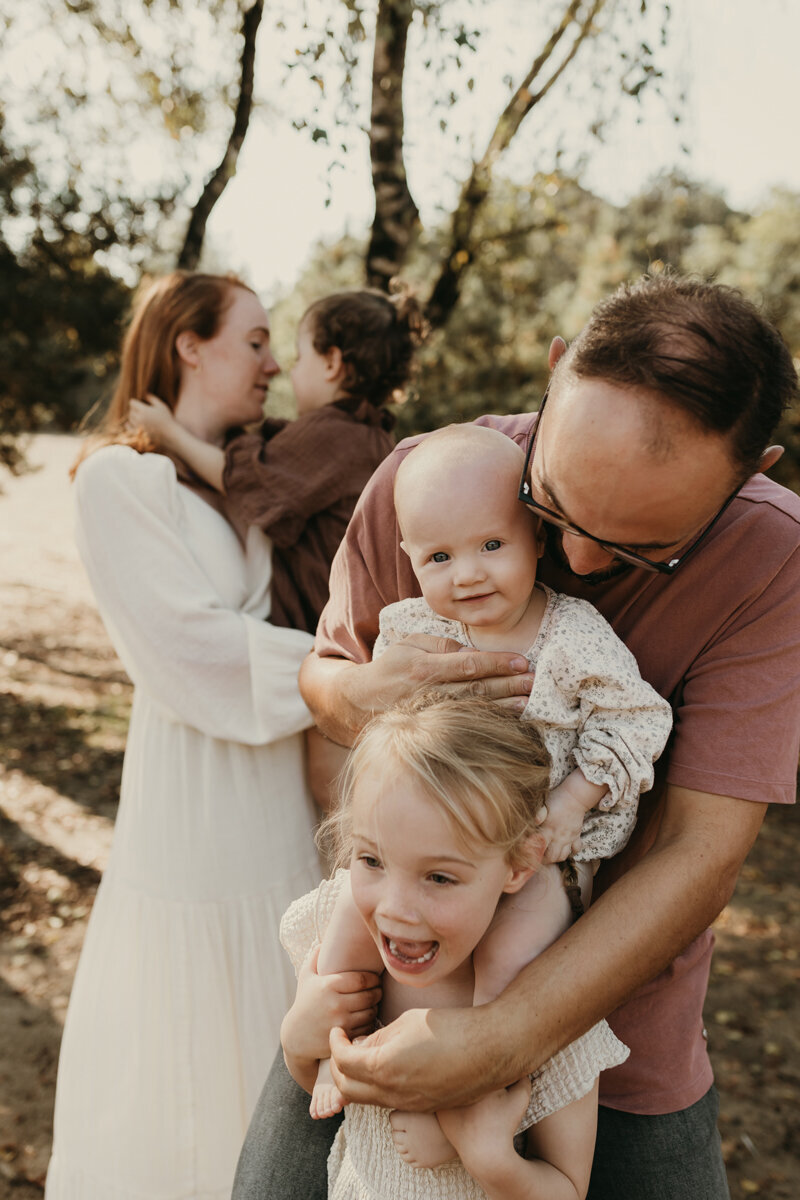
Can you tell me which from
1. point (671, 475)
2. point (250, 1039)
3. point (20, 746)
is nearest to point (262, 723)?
point (250, 1039)

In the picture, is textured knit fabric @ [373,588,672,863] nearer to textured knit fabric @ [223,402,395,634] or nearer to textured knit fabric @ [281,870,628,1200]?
textured knit fabric @ [281,870,628,1200]

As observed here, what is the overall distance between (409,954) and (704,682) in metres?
0.73

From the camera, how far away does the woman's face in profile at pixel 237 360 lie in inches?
118

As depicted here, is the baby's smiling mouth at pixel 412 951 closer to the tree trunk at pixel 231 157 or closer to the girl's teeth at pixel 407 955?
the girl's teeth at pixel 407 955

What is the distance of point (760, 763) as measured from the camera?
169cm

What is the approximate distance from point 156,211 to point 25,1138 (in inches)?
255

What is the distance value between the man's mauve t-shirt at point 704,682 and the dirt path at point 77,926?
101 inches

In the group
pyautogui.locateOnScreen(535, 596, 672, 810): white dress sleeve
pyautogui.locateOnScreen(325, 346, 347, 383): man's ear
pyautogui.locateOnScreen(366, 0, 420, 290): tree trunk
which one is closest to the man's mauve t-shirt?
pyautogui.locateOnScreen(535, 596, 672, 810): white dress sleeve

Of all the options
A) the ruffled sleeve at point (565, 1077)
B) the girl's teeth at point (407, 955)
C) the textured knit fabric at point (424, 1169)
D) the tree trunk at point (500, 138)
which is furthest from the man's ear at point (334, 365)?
the tree trunk at point (500, 138)

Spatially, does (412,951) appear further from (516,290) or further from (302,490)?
(516,290)

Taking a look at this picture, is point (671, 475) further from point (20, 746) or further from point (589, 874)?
point (20, 746)

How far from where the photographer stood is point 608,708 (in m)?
1.65

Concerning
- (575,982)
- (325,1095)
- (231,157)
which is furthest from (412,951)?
(231,157)

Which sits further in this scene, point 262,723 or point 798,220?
point 798,220
